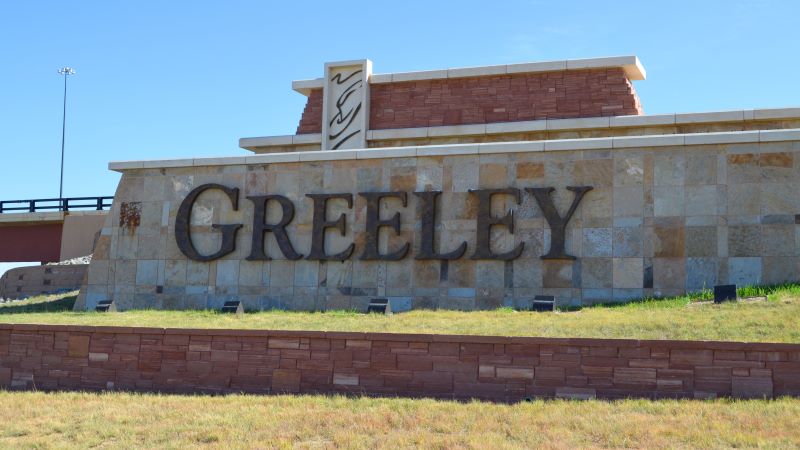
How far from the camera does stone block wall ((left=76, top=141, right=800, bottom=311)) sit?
18266 mm

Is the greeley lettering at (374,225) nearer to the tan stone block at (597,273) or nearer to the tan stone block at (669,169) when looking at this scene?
the tan stone block at (597,273)

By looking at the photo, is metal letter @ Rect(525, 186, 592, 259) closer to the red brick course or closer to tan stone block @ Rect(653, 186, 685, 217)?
tan stone block @ Rect(653, 186, 685, 217)

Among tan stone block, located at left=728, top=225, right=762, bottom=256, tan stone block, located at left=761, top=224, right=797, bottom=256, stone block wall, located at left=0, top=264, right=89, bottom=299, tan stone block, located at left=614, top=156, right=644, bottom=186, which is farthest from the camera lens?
stone block wall, located at left=0, top=264, right=89, bottom=299

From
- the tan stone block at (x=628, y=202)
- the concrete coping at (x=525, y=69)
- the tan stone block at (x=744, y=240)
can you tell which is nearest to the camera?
the tan stone block at (x=744, y=240)

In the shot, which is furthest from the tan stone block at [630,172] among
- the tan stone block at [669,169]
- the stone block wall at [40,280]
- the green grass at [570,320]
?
the stone block wall at [40,280]

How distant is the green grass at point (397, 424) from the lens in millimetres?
9680

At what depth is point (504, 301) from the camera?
19.3 metres

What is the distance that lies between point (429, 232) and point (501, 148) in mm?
2286

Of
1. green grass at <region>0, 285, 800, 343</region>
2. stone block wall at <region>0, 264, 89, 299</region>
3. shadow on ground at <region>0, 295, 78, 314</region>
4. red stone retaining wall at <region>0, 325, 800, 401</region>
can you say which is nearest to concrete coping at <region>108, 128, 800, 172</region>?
green grass at <region>0, 285, 800, 343</region>

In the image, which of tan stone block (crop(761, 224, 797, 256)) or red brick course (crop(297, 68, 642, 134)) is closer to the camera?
tan stone block (crop(761, 224, 797, 256))

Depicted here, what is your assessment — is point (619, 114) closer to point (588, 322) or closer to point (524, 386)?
point (588, 322)

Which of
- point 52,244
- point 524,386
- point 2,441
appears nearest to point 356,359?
point 524,386

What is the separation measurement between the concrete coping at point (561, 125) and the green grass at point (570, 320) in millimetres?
7880

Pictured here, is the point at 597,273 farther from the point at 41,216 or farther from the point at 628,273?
the point at 41,216
